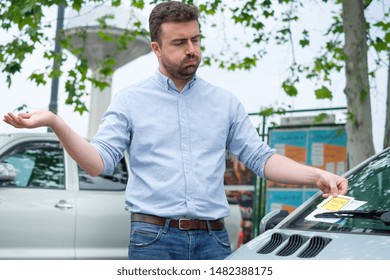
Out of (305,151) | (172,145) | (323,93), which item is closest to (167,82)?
(172,145)

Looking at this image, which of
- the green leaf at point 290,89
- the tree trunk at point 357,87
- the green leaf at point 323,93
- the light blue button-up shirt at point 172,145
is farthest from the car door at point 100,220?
the light blue button-up shirt at point 172,145

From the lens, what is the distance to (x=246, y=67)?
42.4 ft

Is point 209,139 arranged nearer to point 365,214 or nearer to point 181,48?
point 181,48

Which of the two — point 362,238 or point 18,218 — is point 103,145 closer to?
point 362,238

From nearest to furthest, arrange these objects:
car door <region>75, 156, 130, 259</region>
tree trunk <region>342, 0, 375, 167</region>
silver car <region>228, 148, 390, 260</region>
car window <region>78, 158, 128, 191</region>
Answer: silver car <region>228, 148, 390, 260</region>, car door <region>75, 156, 130, 259</region>, car window <region>78, 158, 128, 191</region>, tree trunk <region>342, 0, 375, 167</region>

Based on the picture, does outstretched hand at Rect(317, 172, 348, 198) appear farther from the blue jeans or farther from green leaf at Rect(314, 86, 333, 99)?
green leaf at Rect(314, 86, 333, 99)

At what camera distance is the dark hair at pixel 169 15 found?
3287 millimetres

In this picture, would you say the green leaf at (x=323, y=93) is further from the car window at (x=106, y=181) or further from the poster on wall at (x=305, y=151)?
the car window at (x=106, y=181)

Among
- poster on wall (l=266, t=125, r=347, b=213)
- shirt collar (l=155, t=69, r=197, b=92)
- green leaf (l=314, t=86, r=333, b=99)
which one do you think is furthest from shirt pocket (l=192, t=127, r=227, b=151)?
poster on wall (l=266, t=125, r=347, b=213)

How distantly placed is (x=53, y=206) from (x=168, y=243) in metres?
4.64

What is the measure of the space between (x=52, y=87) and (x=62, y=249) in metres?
5.51

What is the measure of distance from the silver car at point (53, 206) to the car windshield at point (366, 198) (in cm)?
415

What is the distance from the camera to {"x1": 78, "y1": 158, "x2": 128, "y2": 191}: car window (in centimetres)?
806
